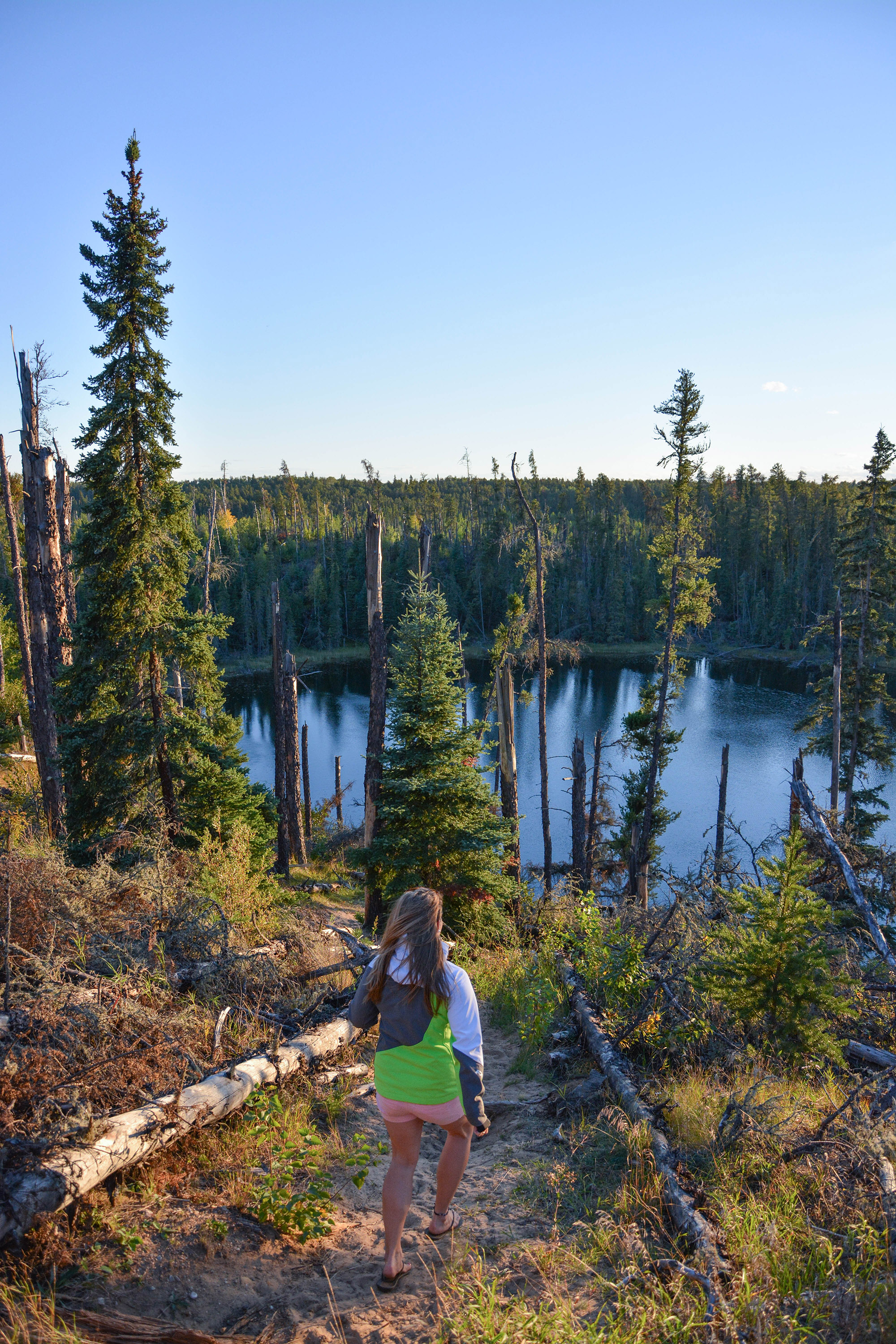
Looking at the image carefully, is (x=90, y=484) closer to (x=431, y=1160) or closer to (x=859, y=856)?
(x=431, y=1160)

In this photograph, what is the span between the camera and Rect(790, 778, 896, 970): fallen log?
633 centimetres

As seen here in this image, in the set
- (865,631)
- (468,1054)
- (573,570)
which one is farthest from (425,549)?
(573,570)

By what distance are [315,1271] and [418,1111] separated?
1.03m

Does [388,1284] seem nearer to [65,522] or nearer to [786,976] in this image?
[786,976]

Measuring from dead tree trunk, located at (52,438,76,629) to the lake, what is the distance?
28.7 feet

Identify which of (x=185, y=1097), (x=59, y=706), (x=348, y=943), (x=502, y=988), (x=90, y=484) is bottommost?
(x=502, y=988)

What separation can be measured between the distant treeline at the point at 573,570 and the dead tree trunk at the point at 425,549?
48.8 meters

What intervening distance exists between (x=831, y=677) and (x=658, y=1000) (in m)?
20.1

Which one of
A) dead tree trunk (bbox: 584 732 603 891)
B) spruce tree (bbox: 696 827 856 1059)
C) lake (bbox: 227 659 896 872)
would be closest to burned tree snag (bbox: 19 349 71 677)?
lake (bbox: 227 659 896 872)

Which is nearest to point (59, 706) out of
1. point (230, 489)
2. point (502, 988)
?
point (502, 988)

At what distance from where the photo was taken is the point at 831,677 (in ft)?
74.8

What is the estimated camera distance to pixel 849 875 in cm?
700

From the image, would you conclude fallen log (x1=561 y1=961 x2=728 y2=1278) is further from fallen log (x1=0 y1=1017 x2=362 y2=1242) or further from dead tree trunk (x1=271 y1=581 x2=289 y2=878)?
dead tree trunk (x1=271 y1=581 x2=289 y2=878)

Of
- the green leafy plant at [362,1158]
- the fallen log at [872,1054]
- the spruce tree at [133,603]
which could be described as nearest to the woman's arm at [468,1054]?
the green leafy plant at [362,1158]
